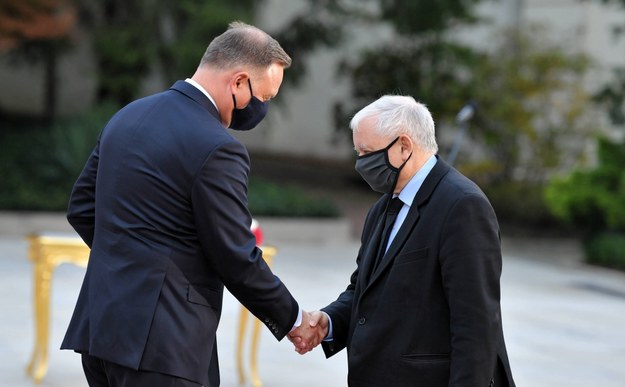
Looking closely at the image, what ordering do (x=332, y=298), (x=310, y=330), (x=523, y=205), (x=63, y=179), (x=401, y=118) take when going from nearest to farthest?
(x=401, y=118) < (x=310, y=330) < (x=332, y=298) < (x=63, y=179) < (x=523, y=205)

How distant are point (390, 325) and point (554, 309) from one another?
9.07 meters

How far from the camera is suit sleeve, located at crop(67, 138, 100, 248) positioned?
4.12 meters

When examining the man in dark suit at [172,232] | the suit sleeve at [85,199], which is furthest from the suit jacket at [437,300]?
the suit sleeve at [85,199]

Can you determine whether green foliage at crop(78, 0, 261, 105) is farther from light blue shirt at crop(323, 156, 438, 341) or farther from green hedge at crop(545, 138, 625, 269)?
light blue shirt at crop(323, 156, 438, 341)

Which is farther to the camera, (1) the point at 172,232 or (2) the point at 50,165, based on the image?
(2) the point at 50,165

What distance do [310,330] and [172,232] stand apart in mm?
811

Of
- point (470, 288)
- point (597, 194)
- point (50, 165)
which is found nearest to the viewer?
point (470, 288)

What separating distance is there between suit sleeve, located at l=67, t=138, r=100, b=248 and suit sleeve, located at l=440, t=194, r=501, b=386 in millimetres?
1301

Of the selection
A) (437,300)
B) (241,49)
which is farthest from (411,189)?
(241,49)

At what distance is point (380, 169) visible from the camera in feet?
13.0

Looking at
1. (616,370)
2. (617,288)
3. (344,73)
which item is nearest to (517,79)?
(344,73)

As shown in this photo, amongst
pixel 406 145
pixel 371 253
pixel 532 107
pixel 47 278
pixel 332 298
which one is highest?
pixel 532 107

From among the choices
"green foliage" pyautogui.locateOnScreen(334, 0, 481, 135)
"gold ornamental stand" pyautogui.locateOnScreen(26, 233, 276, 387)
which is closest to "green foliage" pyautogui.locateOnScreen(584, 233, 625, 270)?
"green foliage" pyautogui.locateOnScreen(334, 0, 481, 135)

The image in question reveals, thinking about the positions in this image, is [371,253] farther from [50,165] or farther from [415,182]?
[50,165]
